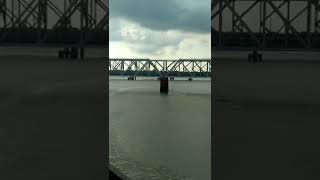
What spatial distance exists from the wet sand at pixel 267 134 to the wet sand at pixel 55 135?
1.71 feet

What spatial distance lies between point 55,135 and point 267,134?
130 centimetres

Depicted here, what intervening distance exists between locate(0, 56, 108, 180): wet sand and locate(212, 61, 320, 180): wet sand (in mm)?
520

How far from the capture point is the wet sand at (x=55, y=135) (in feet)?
5.15

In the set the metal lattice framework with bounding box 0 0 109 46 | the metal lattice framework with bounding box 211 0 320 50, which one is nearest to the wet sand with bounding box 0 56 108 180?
the metal lattice framework with bounding box 0 0 109 46

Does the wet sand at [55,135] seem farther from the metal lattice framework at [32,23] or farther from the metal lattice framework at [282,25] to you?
the metal lattice framework at [282,25]

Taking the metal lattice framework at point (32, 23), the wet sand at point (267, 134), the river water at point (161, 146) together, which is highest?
the metal lattice framework at point (32, 23)

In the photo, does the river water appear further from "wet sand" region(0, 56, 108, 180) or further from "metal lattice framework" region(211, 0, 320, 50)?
"metal lattice framework" region(211, 0, 320, 50)

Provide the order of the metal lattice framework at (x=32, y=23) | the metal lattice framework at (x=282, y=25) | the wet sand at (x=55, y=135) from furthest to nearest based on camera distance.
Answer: the metal lattice framework at (x=282, y=25) < the metal lattice framework at (x=32, y=23) < the wet sand at (x=55, y=135)

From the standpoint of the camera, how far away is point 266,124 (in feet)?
9.53

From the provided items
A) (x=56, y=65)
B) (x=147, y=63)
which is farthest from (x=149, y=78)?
(x=56, y=65)

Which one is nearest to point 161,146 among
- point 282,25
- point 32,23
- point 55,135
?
point 55,135

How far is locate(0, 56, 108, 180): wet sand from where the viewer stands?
1569 millimetres

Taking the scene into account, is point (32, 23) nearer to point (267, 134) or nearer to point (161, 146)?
point (161, 146)

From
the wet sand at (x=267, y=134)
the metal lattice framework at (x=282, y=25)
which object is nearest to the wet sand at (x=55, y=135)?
the wet sand at (x=267, y=134)
